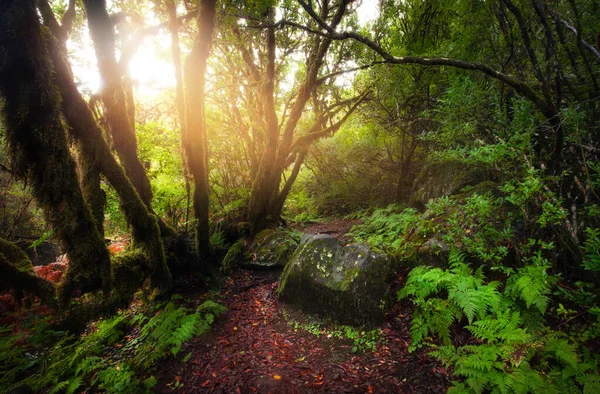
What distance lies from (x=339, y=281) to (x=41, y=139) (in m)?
4.98

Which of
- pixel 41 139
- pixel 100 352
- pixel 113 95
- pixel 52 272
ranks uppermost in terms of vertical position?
pixel 113 95

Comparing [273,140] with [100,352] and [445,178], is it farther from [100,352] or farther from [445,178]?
[100,352]

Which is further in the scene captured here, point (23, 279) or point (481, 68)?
point (481, 68)

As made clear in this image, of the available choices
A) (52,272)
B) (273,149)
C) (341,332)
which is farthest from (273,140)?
(52,272)

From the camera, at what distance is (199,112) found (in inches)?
222

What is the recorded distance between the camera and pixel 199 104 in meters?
5.61

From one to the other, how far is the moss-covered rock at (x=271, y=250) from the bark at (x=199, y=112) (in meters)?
1.64

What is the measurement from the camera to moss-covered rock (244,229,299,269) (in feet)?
22.8

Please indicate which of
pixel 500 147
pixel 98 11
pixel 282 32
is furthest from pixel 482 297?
pixel 282 32

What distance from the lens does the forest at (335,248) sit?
3.11 m

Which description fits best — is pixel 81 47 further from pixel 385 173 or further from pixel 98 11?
pixel 385 173

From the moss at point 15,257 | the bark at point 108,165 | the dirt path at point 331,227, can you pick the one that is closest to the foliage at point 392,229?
the dirt path at point 331,227

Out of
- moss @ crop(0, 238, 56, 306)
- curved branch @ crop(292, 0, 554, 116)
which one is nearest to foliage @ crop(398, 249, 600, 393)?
curved branch @ crop(292, 0, 554, 116)

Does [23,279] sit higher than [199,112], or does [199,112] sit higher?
[199,112]
